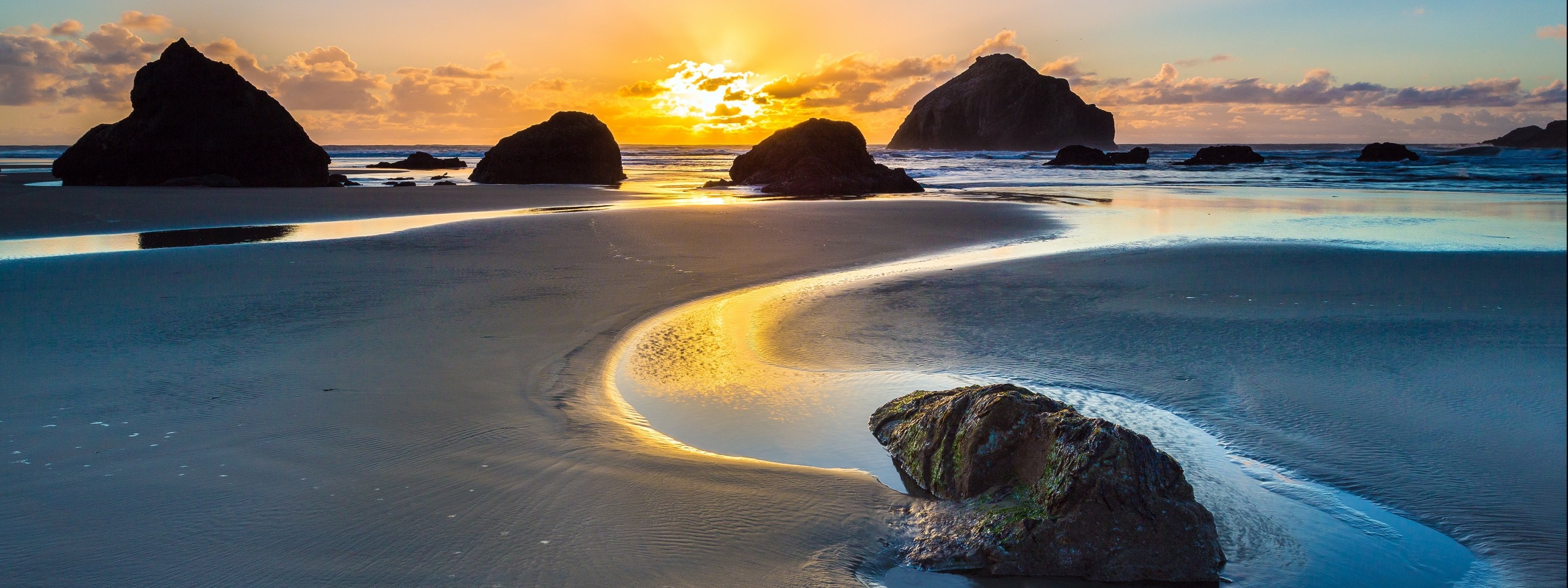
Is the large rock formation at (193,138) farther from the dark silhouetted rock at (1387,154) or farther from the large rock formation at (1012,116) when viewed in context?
the large rock formation at (1012,116)

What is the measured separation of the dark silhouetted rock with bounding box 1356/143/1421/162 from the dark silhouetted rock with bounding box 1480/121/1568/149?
5240cm

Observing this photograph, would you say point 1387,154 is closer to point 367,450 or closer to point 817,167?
point 817,167

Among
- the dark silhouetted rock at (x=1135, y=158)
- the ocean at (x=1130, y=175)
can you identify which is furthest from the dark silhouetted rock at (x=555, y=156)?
the dark silhouetted rock at (x=1135, y=158)

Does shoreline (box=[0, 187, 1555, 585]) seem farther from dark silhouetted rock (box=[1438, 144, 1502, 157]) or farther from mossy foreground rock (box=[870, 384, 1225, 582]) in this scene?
dark silhouetted rock (box=[1438, 144, 1502, 157])

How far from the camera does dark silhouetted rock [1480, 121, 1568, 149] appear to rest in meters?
1.54

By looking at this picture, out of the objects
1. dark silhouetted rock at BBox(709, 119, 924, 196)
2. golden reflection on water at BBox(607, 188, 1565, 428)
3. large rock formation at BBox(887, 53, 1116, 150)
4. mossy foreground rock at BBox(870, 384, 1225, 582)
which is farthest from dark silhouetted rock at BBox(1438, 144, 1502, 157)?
large rock formation at BBox(887, 53, 1116, 150)

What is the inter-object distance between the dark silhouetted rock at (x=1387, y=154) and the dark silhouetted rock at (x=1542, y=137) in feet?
172

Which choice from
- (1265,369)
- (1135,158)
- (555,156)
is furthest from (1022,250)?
(1135,158)

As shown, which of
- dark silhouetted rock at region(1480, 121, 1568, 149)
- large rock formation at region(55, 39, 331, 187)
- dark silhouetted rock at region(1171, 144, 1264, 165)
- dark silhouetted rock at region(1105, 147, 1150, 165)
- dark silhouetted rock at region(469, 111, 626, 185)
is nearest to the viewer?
dark silhouetted rock at region(1480, 121, 1568, 149)

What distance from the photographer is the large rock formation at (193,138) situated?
2708 cm

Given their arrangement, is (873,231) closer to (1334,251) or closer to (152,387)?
(1334,251)

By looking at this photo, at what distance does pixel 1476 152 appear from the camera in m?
2.88

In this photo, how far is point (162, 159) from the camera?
27188mm

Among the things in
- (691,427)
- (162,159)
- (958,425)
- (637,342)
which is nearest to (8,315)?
(637,342)
